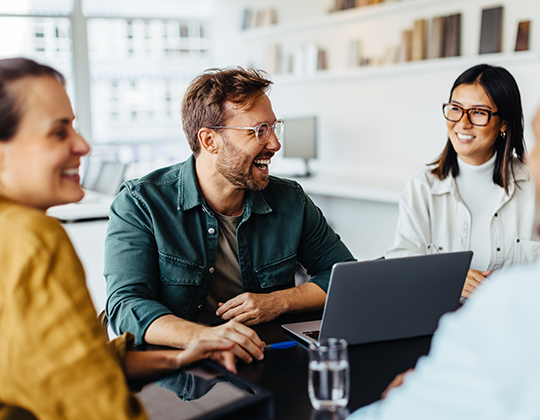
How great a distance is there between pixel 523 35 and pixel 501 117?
1634 mm

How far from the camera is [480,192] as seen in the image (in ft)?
7.30

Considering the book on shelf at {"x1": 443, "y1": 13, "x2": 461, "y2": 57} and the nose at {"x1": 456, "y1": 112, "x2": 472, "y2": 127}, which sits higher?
the book on shelf at {"x1": 443, "y1": 13, "x2": 461, "y2": 57}

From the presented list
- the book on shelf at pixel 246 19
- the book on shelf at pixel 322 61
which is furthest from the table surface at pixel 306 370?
Result: the book on shelf at pixel 246 19

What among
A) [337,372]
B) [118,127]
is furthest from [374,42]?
[337,372]

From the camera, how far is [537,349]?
2.02ft

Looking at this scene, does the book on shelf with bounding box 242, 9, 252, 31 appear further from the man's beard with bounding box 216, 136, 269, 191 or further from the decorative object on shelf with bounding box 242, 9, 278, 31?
the man's beard with bounding box 216, 136, 269, 191

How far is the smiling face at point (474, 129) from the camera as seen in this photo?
2.20 m

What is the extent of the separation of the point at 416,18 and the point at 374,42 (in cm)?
45

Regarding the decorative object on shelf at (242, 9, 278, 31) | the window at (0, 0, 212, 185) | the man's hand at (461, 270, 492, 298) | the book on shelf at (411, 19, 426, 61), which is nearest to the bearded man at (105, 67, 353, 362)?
the man's hand at (461, 270, 492, 298)

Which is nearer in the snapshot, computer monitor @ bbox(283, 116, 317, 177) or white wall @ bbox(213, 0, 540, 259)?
white wall @ bbox(213, 0, 540, 259)

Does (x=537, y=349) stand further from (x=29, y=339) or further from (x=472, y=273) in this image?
(x=472, y=273)

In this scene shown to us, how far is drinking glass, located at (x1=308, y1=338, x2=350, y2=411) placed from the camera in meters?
0.98

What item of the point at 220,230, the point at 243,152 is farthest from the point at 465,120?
the point at 220,230

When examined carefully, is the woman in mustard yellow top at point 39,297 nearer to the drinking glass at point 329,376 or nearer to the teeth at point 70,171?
the teeth at point 70,171
